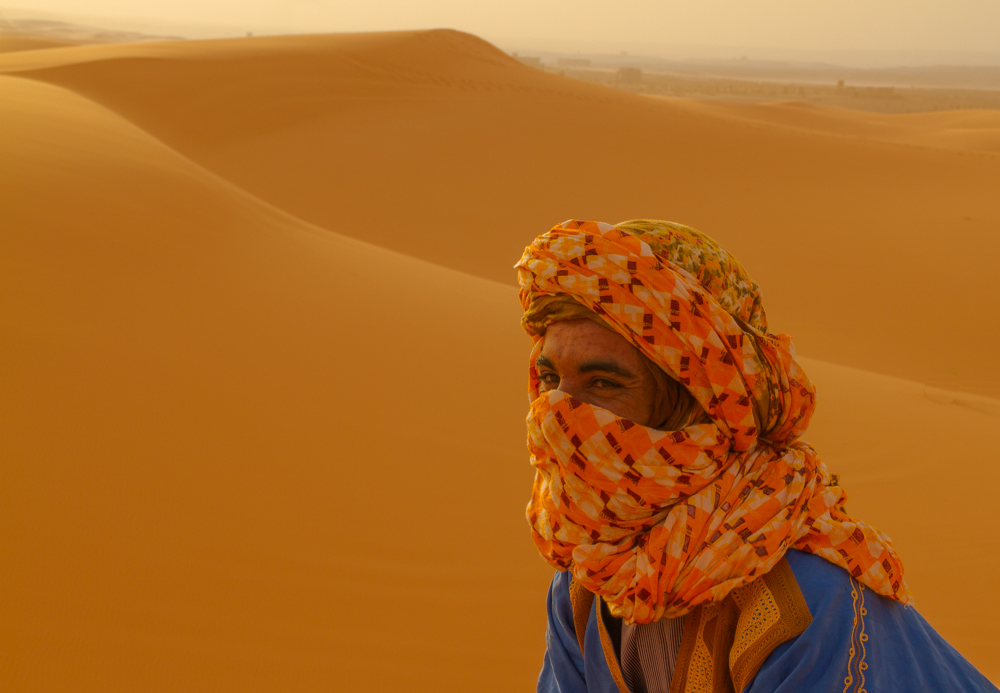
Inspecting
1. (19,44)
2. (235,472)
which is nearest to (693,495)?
(235,472)

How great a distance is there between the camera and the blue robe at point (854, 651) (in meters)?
1.31

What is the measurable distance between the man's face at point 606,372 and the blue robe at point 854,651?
0.39 m

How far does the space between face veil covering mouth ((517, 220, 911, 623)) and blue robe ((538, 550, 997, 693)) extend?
4cm

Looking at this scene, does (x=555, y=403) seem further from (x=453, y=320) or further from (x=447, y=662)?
(x=453, y=320)

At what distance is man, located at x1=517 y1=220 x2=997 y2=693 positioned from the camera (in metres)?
1.35

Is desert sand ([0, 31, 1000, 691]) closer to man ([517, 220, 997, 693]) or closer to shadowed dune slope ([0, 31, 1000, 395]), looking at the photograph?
shadowed dune slope ([0, 31, 1000, 395])

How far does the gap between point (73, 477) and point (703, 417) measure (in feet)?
7.93

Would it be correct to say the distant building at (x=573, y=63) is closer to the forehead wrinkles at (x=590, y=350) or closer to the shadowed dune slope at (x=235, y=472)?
the shadowed dune slope at (x=235, y=472)

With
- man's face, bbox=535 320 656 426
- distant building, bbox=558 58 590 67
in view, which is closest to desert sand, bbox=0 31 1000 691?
man's face, bbox=535 320 656 426

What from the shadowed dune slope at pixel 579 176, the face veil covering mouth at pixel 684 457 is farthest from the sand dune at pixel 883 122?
A: the face veil covering mouth at pixel 684 457

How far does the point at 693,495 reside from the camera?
145 cm

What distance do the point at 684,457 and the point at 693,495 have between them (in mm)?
73

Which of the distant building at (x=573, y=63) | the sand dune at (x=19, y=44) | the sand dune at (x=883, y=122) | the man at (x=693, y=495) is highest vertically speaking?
the distant building at (x=573, y=63)

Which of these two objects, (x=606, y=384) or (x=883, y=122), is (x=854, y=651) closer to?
(x=606, y=384)
